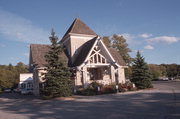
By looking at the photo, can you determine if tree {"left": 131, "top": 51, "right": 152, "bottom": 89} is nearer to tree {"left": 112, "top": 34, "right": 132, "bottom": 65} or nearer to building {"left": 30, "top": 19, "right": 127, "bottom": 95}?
building {"left": 30, "top": 19, "right": 127, "bottom": 95}

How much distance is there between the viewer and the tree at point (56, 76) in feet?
56.0

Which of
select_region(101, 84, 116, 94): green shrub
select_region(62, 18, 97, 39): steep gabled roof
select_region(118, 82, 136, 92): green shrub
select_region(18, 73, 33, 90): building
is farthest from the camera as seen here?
select_region(18, 73, 33, 90): building

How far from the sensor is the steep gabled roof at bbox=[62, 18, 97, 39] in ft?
87.2

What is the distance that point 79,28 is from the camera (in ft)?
89.8

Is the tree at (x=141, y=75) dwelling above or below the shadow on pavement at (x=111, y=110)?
above

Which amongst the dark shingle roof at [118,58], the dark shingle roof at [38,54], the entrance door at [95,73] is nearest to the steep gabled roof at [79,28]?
the dark shingle roof at [118,58]

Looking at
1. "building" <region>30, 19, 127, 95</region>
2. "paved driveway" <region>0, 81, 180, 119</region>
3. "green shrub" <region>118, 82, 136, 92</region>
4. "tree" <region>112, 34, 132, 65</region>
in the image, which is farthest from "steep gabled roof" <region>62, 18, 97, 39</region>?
"tree" <region>112, 34, 132, 65</region>

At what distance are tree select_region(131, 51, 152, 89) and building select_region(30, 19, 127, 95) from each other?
7.33ft

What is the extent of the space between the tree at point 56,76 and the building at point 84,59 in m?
2.80

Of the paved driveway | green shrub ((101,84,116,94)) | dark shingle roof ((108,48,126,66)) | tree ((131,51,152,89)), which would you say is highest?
dark shingle roof ((108,48,126,66))

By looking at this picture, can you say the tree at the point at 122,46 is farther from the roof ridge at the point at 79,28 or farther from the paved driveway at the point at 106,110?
the paved driveway at the point at 106,110

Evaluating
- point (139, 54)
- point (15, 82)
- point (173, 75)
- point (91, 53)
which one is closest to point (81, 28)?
point (91, 53)

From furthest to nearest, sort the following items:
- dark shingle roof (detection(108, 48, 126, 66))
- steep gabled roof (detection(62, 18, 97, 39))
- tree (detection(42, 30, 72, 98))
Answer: dark shingle roof (detection(108, 48, 126, 66)), steep gabled roof (detection(62, 18, 97, 39)), tree (detection(42, 30, 72, 98))

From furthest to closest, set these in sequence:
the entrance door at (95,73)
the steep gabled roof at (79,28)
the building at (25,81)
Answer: the building at (25,81), the steep gabled roof at (79,28), the entrance door at (95,73)
